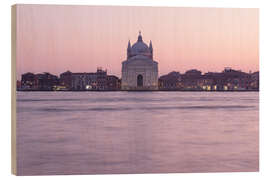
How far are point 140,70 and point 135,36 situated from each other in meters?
0.66

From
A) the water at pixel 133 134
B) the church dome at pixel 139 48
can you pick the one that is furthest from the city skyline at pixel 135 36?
the water at pixel 133 134

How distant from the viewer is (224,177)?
7293mm

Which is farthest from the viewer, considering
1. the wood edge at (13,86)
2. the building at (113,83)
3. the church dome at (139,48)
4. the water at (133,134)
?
the building at (113,83)

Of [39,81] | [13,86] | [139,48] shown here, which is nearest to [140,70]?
[139,48]

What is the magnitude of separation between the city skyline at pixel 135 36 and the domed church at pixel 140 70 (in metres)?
0.11

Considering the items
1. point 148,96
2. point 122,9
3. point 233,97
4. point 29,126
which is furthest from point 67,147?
point 233,97

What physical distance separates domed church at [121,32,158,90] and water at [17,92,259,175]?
0.50 ft

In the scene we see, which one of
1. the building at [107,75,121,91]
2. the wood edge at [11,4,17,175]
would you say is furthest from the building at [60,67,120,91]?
the wood edge at [11,4,17,175]

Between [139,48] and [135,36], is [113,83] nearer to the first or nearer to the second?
[135,36]

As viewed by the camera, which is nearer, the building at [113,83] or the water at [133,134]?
the water at [133,134]

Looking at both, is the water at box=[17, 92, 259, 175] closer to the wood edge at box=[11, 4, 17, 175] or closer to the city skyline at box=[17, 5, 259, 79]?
the wood edge at box=[11, 4, 17, 175]

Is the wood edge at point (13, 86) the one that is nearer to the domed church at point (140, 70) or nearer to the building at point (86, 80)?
the building at point (86, 80)

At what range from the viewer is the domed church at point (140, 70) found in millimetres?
7943
